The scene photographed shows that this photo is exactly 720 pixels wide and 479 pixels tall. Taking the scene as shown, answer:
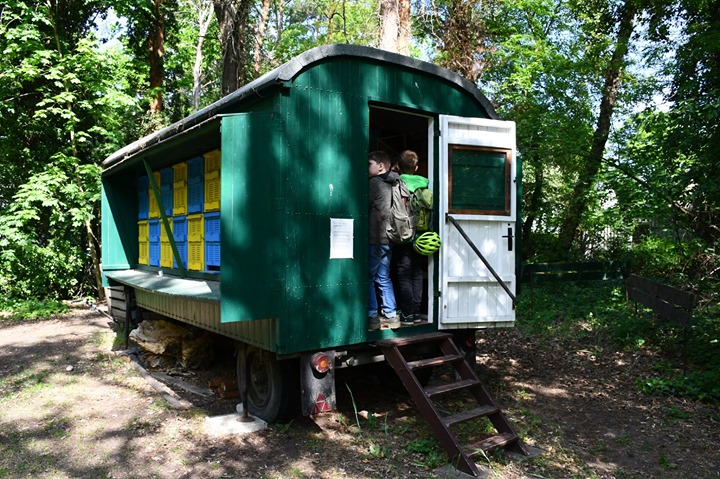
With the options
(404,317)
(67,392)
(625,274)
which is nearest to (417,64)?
(404,317)

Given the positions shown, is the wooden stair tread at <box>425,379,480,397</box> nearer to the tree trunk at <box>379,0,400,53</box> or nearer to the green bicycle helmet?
the green bicycle helmet

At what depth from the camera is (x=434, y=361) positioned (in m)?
4.87

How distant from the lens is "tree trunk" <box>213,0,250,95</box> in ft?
36.3

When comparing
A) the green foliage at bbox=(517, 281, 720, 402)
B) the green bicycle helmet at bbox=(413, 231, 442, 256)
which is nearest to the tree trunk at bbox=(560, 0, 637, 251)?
the green foliage at bbox=(517, 281, 720, 402)

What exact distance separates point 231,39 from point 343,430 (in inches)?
346

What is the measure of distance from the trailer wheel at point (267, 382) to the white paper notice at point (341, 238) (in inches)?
44.3

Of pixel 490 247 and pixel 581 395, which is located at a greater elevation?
pixel 490 247

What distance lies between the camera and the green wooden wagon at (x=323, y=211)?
4246 mm

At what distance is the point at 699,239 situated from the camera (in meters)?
9.28

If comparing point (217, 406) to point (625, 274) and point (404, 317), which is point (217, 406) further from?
point (625, 274)

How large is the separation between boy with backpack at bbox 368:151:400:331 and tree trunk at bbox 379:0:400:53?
5.22 meters

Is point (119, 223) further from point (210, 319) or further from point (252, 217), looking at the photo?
point (252, 217)

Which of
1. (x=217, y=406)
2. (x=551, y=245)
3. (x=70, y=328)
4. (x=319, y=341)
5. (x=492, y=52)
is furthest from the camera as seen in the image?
(x=551, y=245)

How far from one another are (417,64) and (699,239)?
272 inches
